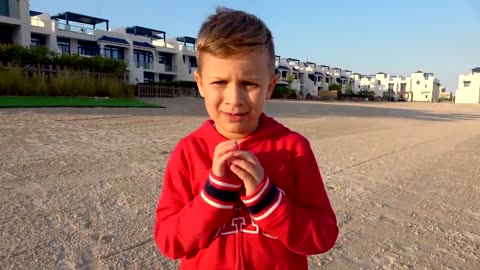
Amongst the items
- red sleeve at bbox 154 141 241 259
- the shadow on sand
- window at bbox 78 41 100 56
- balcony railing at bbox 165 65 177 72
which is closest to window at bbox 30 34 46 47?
window at bbox 78 41 100 56

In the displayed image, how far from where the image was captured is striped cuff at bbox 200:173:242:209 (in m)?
1.12

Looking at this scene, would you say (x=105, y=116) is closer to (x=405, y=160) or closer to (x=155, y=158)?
(x=155, y=158)

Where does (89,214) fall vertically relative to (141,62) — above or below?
below

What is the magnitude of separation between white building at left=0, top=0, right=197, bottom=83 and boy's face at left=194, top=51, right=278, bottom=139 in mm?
32844

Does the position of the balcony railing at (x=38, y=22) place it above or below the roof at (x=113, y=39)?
above

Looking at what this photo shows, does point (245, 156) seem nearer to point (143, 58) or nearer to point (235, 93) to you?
point (235, 93)

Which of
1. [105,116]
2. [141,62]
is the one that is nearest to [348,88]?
[141,62]

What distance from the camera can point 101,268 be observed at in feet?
8.61

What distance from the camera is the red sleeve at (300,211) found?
1.16 metres

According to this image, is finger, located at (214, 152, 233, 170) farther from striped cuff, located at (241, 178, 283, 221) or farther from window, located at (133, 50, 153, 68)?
window, located at (133, 50, 153, 68)

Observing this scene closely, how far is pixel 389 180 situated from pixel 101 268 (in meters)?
4.21

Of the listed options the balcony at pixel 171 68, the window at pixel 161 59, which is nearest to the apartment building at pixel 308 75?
the balcony at pixel 171 68

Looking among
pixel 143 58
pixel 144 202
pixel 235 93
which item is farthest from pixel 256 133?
pixel 143 58

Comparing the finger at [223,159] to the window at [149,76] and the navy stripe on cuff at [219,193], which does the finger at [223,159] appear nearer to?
the navy stripe on cuff at [219,193]
